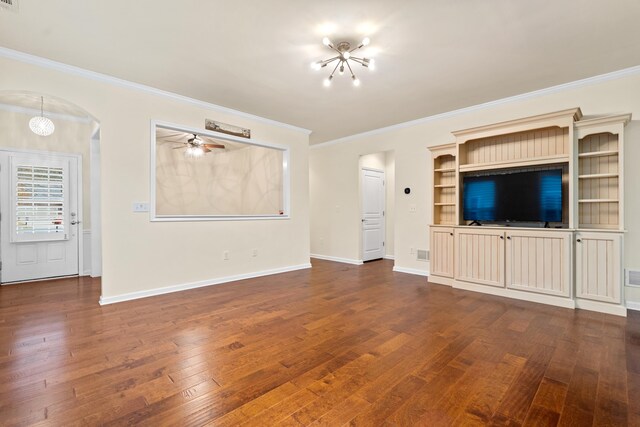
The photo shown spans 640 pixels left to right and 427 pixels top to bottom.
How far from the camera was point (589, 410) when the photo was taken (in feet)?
5.59

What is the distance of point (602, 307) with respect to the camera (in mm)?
3303

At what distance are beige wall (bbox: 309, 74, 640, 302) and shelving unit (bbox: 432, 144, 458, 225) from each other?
0.67ft

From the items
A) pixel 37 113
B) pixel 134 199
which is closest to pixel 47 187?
pixel 37 113

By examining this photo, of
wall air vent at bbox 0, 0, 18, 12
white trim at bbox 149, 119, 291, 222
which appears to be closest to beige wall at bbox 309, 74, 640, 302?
white trim at bbox 149, 119, 291, 222

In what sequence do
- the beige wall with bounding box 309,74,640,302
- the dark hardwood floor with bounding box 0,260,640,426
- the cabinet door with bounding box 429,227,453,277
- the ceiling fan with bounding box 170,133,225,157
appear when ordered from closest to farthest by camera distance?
the dark hardwood floor with bounding box 0,260,640,426 → the beige wall with bounding box 309,74,640,302 → the cabinet door with bounding box 429,227,453,277 → the ceiling fan with bounding box 170,133,225,157

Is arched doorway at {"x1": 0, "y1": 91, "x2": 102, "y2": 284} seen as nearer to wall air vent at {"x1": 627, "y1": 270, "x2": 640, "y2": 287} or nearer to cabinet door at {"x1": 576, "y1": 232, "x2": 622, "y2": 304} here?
cabinet door at {"x1": 576, "y1": 232, "x2": 622, "y2": 304}

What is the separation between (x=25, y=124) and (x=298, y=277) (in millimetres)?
4986

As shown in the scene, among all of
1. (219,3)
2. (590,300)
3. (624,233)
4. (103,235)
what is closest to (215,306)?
(103,235)

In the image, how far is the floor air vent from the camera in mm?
5172

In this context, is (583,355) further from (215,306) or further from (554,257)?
(215,306)

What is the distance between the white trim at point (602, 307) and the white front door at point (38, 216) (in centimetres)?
748

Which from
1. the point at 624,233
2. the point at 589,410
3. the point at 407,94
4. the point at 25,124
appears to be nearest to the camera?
the point at 589,410

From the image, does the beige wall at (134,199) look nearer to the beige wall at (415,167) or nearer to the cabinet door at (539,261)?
the beige wall at (415,167)

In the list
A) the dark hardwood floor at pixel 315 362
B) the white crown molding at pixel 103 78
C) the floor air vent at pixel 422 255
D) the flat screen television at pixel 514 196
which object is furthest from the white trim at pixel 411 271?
the white crown molding at pixel 103 78
